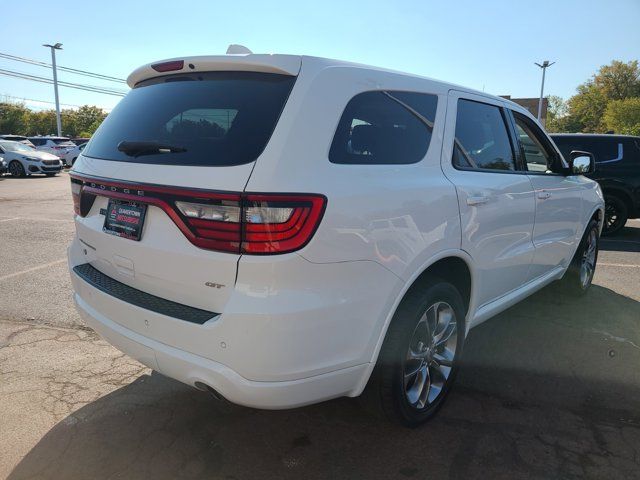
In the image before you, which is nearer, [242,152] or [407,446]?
[242,152]

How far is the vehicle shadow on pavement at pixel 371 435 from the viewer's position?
94.9 inches

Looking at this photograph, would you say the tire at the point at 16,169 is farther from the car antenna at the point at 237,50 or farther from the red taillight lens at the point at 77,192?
the car antenna at the point at 237,50

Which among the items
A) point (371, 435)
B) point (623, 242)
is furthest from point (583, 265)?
point (623, 242)

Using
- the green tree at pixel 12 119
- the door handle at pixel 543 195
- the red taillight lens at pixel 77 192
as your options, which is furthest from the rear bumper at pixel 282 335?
the green tree at pixel 12 119

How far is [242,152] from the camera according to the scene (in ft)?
6.57

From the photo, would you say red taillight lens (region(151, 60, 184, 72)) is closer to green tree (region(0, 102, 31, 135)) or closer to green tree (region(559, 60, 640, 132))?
green tree (region(559, 60, 640, 132))

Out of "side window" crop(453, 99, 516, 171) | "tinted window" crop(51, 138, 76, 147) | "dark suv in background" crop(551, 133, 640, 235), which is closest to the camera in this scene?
"side window" crop(453, 99, 516, 171)

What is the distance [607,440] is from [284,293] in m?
2.02

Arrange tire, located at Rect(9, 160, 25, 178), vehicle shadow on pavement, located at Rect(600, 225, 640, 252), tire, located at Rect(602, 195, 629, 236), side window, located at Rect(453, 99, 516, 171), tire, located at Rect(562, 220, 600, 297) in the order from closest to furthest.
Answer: side window, located at Rect(453, 99, 516, 171), tire, located at Rect(562, 220, 600, 297), vehicle shadow on pavement, located at Rect(600, 225, 640, 252), tire, located at Rect(602, 195, 629, 236), tire, located at Rect(9, 160, 25, 178)

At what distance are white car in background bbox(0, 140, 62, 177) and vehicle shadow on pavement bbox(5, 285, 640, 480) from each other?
20.1m

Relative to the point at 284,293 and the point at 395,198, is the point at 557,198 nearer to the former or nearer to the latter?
the point at 395,198

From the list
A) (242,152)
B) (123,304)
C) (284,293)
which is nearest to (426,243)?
(284,293)

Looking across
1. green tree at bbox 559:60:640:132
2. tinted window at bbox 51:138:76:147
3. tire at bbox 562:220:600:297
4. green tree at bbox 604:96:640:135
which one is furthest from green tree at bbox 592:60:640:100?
tire at bbox 562:220:600:297

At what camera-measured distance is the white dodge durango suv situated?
1937 millimetres
